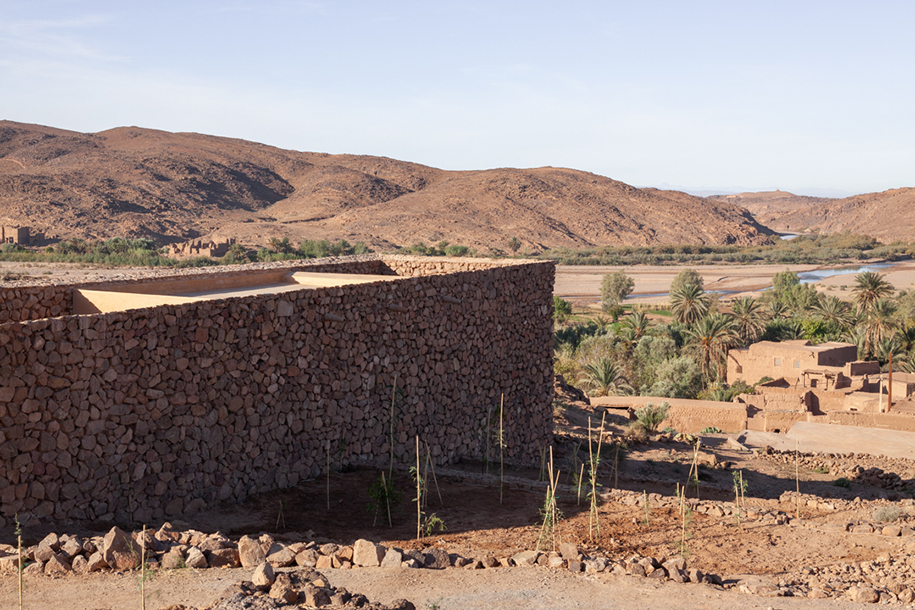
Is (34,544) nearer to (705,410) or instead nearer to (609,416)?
(609,416)

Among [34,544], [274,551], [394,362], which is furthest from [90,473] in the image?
[394,362]

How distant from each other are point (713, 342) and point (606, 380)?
28.5 feet

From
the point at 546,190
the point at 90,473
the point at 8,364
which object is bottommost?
the point at 90,473

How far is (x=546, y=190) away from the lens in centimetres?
10788

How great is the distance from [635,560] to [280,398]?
4.24 meters

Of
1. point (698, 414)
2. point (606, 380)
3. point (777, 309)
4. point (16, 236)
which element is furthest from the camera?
point (16, 236)

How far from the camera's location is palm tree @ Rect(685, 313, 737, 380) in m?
37.9

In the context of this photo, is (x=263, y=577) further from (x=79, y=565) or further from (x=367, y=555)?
(x=79, y=565)

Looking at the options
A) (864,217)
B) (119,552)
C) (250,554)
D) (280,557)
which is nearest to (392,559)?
(280,557)

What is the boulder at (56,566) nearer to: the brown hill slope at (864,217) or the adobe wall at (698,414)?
the adobe wall at (698,414)

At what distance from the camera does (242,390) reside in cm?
848

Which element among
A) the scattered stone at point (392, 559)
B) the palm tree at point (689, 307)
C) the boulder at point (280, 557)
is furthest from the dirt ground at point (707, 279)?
the boulder at point (280, 557)

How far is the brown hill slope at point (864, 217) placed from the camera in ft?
419

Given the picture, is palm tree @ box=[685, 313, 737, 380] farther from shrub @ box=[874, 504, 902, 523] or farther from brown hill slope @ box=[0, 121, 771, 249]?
brown hill slope @ box=[0, 121, 771, 249]
